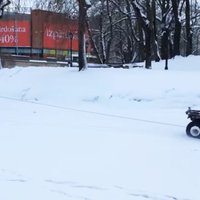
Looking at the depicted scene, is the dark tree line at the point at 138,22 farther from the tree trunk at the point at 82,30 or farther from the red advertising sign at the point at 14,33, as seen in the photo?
the red advertising sign at the point at 14,33

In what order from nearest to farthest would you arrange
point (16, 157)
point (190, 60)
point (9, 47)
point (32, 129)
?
point (16, 157) < point (32, 129) < point (190, 60) < point (9, 47)

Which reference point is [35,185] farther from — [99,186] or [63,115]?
[63,115]

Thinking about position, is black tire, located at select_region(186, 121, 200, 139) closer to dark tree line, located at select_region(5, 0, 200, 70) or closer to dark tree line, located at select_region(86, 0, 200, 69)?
dark tree line, located at select_region(5, 0, 200, 70)

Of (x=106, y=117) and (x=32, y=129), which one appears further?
(x=106, y=117)

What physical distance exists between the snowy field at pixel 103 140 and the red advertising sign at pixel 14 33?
46329mm

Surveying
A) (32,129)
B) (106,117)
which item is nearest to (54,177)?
(32,129)

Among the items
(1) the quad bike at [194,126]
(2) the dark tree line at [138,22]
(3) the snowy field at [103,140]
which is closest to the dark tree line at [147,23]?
(2) the dark tree line at [138,22]

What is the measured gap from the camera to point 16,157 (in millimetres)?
9234

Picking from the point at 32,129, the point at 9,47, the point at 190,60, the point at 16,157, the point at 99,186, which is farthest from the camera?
the point at 9,47

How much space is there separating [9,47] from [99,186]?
6682cm

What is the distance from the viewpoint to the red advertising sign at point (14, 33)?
6844 cm

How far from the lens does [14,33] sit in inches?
2751

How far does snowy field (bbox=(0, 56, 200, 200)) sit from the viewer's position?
7387mm

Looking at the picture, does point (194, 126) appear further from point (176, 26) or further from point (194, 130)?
point (176, 26)
